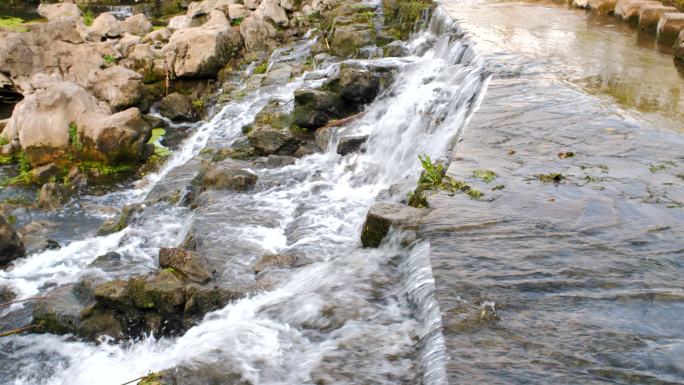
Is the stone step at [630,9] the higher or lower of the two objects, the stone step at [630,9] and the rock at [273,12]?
the higher

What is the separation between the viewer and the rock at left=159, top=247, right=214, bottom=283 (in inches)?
261

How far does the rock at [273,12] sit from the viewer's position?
20000mm

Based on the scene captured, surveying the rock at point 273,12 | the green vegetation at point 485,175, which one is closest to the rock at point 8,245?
the green vegetation at point 485,175

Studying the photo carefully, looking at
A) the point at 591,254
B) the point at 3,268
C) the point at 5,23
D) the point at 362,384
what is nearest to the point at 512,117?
the point at 591,254

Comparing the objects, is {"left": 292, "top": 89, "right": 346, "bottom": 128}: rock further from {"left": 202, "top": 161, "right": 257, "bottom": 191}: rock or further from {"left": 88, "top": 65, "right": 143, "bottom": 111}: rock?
{"left": 88, "top": 65, "right": 143, "bottom": 111}: rock

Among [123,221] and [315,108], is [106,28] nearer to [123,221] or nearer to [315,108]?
[315,108]

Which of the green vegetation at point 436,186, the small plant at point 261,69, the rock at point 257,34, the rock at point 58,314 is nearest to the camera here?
the green vegetation at point 436,186

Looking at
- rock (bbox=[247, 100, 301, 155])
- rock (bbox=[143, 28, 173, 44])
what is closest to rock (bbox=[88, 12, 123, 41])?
rock (bbox=[143, 28, 173, 44])

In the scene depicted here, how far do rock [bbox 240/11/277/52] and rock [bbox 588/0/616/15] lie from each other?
882 centimetres

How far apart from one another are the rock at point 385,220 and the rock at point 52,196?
676 cm

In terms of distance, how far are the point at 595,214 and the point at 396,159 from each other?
4239 millimetres

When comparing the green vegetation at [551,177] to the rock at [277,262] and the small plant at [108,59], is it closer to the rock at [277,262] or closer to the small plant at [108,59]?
the rock at [277,262]

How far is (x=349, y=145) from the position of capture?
1018 cm

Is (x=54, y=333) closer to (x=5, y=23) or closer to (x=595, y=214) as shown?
(x=595, y=214)
